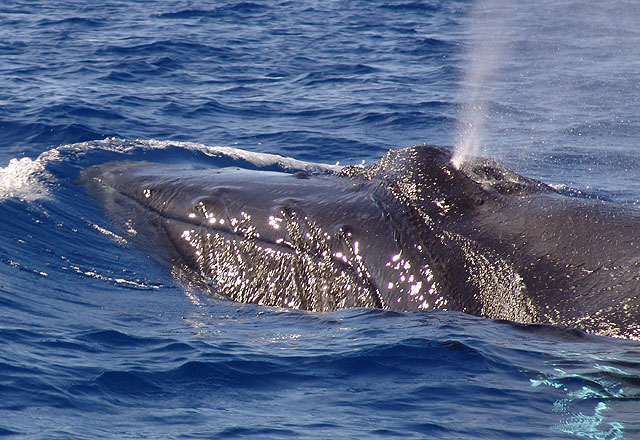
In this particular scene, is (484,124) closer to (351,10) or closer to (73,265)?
(73,265)

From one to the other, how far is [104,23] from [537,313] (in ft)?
83.6

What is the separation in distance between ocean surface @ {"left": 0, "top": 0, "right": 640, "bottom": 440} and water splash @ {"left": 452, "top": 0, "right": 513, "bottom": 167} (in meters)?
0.18

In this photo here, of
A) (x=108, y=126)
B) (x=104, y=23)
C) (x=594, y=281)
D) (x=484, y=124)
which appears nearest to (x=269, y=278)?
(x=594, y=281)

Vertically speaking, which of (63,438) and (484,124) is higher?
(63,438)

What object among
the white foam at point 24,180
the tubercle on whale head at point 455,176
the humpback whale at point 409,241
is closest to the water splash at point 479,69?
the tubercle on whale head at point 455,176

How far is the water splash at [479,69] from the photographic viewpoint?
16919mm

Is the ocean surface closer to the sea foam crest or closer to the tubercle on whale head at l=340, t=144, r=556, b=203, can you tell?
the sea foam crest

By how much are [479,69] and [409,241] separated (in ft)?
72.1

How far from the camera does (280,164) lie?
15.7 meters

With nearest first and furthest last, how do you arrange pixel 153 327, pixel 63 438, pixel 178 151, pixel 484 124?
pixel 63 438 → pixel 153 327 → pixel 178 151 → pixel 484 124

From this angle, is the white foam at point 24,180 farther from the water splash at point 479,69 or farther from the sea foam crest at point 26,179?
the water splash at point 479,69

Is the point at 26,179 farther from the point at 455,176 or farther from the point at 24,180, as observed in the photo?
the point at 455,176

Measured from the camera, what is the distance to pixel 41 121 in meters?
18.0

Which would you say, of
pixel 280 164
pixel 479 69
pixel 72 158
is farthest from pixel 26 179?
pixel 479 69
